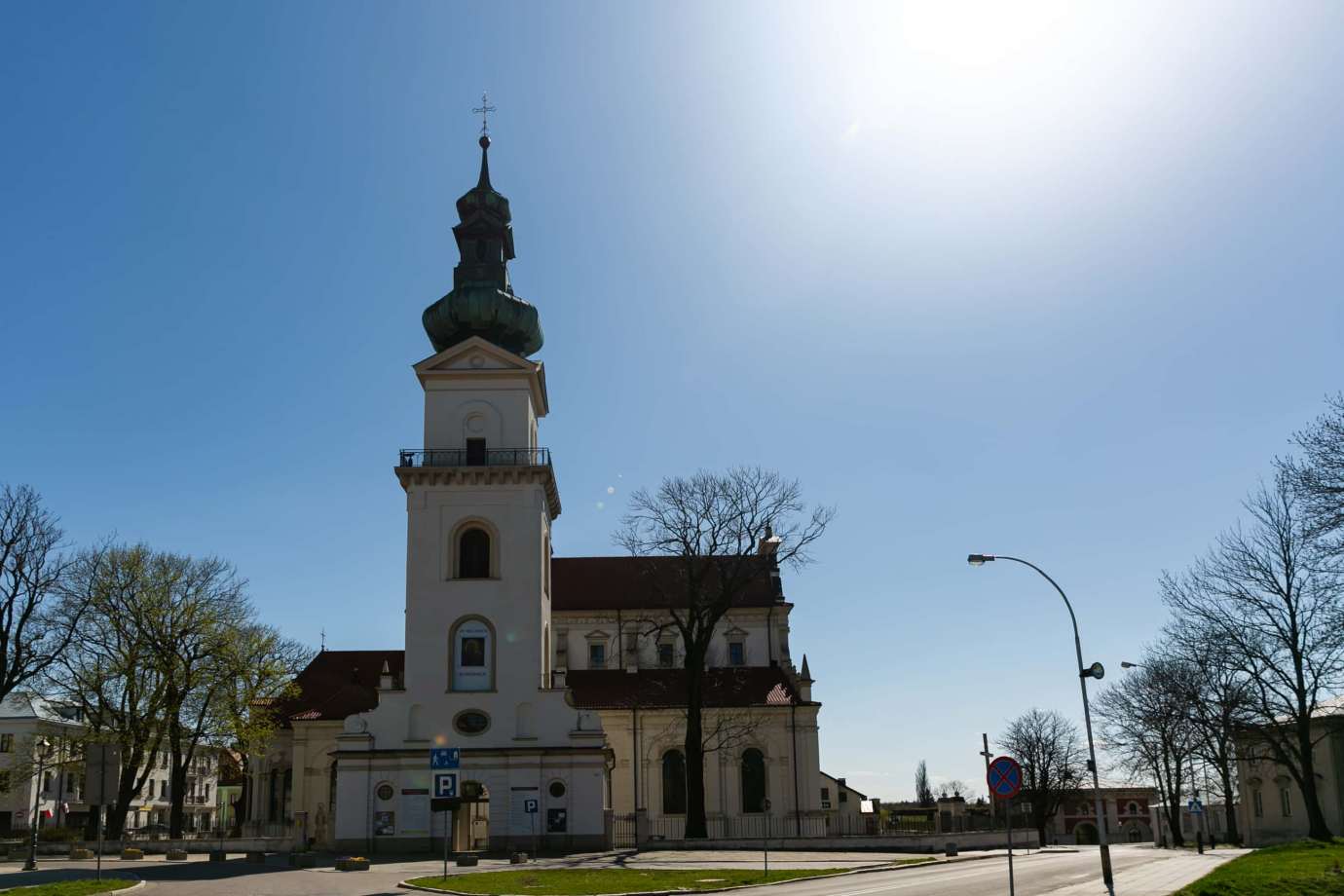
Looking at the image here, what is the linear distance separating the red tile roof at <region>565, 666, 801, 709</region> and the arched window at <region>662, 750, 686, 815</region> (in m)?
2.58

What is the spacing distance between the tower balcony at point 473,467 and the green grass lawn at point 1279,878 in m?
29.8

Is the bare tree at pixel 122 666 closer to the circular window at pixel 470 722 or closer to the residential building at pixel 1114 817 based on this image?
the circular window at pixel 470 722

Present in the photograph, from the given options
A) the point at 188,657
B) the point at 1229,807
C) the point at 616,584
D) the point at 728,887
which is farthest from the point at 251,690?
the point at 1229,807

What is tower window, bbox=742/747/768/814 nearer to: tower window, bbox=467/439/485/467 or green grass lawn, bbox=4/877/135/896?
tower window, bbox=467/439/485/467

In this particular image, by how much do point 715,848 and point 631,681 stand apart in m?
17.9

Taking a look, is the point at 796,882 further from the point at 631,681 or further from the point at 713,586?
the point at 631,681

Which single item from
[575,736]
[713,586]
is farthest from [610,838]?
[713,586]

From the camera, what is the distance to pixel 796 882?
2811cm

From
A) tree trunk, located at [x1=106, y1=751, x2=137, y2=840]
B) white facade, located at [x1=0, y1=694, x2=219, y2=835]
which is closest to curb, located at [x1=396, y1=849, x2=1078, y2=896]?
white facade, located at [x1=0, y1=694, x2=219, y2=835]

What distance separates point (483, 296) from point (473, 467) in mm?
7723

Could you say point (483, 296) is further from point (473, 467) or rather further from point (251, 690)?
point (251, 690)

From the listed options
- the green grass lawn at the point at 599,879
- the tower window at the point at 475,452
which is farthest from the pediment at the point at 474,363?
the green grass lawn at the point at 599,879

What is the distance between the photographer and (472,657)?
47281 millimetres

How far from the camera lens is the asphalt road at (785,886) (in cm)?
2547
